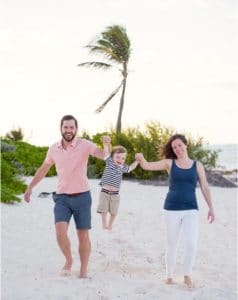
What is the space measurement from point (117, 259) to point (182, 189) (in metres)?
2.27

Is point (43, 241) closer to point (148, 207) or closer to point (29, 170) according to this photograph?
point (148, 207)

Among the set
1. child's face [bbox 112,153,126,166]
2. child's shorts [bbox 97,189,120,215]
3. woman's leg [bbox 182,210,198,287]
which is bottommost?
woman's leg [bbox 182,210,198,287]

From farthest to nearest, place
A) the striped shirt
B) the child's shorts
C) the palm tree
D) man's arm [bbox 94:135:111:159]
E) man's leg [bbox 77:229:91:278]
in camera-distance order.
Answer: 1. the palm tree
2. the child's shorts
3. the striped shirt
4. man's leg [bbox 77:229:91:278]
5. man's arm [bbox 94:135:111:159]

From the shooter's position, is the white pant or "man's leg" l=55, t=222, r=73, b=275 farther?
"man's leg" l=55, t=222, r=73, b=275

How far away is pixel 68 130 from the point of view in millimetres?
6512

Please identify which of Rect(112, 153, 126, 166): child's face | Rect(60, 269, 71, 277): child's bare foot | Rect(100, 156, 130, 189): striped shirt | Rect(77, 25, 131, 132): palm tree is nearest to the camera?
Rect(60, 269, 71, 277): child's bare foot

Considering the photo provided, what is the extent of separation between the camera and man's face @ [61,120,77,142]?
6.48 meters

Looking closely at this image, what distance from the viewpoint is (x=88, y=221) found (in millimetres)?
6754

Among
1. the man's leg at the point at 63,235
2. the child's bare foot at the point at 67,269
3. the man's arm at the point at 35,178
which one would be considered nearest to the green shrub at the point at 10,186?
the man's arm at the point at 35,178

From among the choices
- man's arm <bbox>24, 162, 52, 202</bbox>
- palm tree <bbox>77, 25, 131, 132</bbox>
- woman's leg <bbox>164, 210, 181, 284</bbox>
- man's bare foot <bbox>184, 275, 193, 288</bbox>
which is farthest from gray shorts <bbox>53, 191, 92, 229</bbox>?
palm tree <bbox>77, 25, 131, 132</bbox>

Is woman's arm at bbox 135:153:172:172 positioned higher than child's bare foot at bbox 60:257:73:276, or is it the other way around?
woman's arm at bbox 135:153:172:172

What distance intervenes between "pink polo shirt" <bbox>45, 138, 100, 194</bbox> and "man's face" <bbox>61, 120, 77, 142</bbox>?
0.28 feet

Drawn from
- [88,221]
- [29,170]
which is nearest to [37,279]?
[88,221]

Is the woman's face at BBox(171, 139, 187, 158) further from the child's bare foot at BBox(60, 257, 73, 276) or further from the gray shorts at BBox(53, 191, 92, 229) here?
the child's bare foot at BBox(60, 257, 73, 276)
